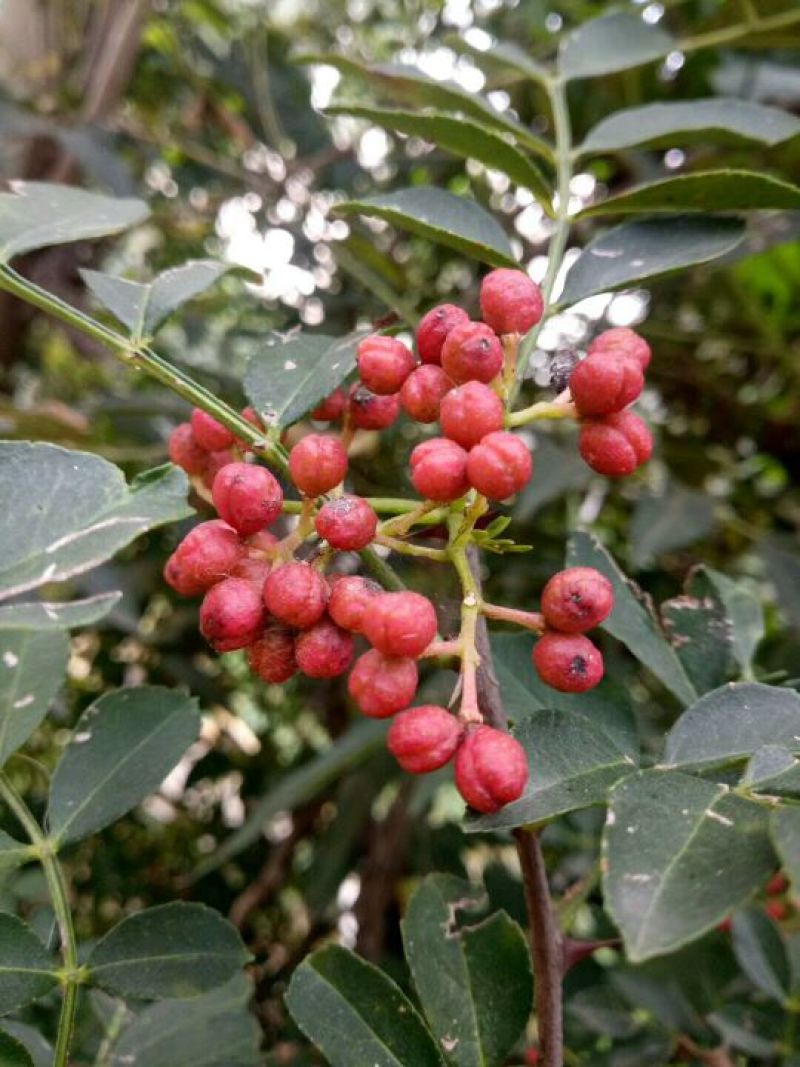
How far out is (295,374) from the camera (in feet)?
1.97

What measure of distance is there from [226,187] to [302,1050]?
1.26 m

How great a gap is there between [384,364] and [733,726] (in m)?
0.25

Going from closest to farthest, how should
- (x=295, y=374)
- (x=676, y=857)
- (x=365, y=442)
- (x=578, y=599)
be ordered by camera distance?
(x=676, y=857)
(x=578, y=599)
(x=295, y=374)
(x=365, y=442)

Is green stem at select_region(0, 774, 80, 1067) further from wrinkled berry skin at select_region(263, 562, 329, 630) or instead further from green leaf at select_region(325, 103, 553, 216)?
green leaf at select_region(325, 103, 553, 216)

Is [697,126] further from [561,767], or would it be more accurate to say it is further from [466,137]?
[561,767]

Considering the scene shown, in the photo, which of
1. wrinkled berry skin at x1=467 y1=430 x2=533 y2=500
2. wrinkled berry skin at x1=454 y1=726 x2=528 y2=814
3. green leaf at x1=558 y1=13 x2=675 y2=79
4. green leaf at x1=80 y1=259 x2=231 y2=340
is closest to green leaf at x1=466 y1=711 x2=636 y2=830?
wrinkled berry skin at x1=454 y1=726 x2=528 y2=814

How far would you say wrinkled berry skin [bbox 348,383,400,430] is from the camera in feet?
2.03

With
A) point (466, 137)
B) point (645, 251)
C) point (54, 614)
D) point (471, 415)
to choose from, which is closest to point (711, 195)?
point (645, 251)

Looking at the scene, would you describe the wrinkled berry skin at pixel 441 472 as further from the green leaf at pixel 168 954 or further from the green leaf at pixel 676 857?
the green leaf at pixel 168 954

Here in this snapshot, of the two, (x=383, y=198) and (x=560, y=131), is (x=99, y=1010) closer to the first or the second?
(x=383, y=198)

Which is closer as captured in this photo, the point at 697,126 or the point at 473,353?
the point at 473,353

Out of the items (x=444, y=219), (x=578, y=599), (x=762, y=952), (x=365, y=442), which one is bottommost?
(x=762, y=952)

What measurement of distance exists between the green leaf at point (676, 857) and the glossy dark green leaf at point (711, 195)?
0.38m

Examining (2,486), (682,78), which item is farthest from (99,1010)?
(682,78)
